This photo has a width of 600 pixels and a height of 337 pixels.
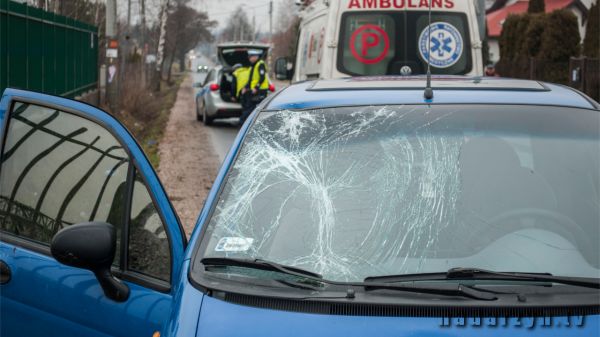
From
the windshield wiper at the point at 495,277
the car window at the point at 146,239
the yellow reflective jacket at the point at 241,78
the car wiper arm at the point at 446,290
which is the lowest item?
the yellow reflective jacket at the point at 241,78

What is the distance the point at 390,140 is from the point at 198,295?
0.96 m

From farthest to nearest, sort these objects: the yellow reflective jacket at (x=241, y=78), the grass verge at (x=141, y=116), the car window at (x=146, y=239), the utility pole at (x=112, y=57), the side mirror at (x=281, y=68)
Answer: the utility pole at (x=112, y=57), the grass verge at (x=141, y=116), the yellow reflective jacket at (x=241, y=78), the side mirror at (x=281, y=68), the car window at (x=146, y=239)

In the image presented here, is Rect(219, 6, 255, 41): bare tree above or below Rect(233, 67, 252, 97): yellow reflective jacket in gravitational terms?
below

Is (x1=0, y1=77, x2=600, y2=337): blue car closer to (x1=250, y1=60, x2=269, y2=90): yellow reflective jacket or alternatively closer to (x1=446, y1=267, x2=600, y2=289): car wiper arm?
(x1=446, y1=267, x2=600, y2=289): car wiper arm

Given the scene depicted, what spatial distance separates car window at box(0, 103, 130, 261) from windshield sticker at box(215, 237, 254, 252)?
0.86m

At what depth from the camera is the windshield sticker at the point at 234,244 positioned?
10.3 ft

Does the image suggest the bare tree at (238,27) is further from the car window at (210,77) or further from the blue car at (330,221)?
the blue car at (330,221)

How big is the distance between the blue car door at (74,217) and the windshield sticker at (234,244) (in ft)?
0.88

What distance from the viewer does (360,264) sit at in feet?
10.2

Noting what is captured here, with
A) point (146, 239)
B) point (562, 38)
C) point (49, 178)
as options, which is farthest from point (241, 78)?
point (562, 38)

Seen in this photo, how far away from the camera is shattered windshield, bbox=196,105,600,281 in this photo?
10.3 feet

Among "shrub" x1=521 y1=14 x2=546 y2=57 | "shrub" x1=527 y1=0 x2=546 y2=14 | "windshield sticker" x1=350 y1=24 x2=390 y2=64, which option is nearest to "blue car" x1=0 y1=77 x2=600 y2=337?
"windshield sticker" x1=350 y1=24 x2=390 y2=64

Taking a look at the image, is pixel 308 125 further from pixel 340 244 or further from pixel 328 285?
pixel 328 285

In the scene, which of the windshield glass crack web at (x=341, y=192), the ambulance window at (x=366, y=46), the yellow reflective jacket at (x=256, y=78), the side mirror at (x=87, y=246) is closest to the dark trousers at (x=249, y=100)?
the yellow reflective jacket at (x=256, y=78)
